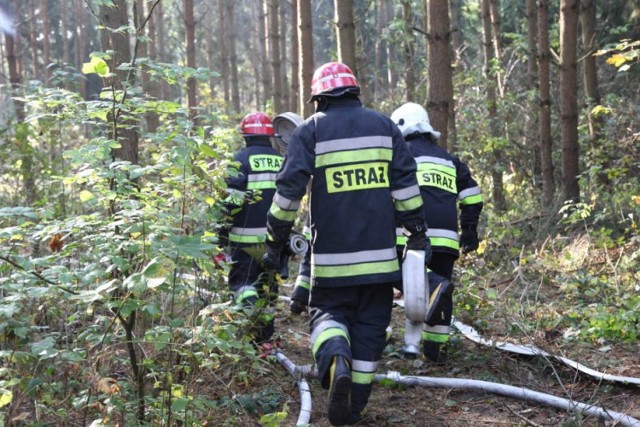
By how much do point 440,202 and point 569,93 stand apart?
5.62 m

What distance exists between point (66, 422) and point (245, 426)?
1094 millimetres

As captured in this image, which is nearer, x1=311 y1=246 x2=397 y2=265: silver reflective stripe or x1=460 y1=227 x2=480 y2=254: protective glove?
x1=311 y1=246 x2=397 y2=265: silver reflective stripe

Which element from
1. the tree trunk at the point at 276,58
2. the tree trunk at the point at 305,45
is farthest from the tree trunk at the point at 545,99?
the tree trunk at the point at 276,58

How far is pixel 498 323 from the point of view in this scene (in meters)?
6.85

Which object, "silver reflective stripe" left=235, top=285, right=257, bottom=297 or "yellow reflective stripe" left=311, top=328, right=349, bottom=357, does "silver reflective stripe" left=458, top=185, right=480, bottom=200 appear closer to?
"silver reflective stripe" left=235, top=285, right=257, bottom=297

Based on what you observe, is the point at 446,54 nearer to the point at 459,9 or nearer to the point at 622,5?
the point at 622,5

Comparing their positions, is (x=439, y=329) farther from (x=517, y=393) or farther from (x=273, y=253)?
(x=273, y=253)

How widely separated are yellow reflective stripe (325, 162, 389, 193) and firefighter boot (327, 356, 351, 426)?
1.09 metres

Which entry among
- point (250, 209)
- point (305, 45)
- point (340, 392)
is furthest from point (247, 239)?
point (305, 45)

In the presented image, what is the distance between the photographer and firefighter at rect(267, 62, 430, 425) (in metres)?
4.43

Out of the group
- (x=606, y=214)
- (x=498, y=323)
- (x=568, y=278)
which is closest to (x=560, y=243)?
(x=606, y=214)

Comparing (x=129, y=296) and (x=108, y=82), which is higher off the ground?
(x=108, y=82)

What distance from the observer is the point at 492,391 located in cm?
471

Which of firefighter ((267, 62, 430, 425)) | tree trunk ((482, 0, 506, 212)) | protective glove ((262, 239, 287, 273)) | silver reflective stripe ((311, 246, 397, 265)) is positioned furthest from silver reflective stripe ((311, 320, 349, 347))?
tree trunk ((482, 0, 506, 212))
